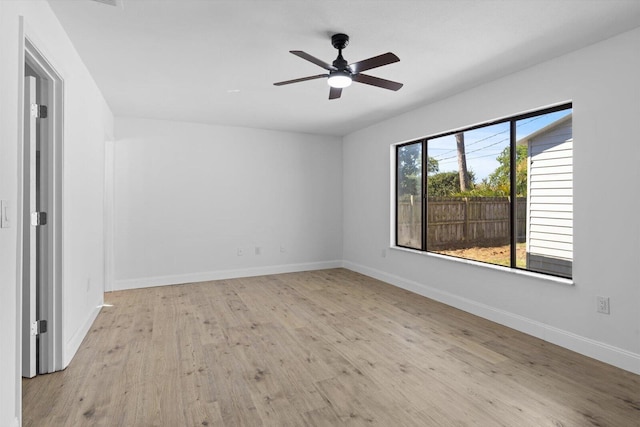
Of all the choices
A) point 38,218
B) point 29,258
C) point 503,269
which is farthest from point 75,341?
point 503,269

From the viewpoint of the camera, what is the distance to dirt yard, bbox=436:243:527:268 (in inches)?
134

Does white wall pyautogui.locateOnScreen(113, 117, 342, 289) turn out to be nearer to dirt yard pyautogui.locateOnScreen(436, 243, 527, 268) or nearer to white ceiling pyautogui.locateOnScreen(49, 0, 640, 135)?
white ceiling pyautogui.locateOnScreen(49, 0, 640, 135)

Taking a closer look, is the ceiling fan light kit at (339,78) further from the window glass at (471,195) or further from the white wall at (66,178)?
the window glass at (471,195)

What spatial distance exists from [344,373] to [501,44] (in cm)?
276

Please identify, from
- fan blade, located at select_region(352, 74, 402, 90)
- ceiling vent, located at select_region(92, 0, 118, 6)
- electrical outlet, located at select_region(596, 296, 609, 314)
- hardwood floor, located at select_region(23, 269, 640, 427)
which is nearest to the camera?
hardwood floor, located at select_region(23, 269, 640, 427)

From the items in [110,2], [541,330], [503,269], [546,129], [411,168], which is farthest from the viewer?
[411,168]

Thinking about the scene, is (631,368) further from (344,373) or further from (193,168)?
(193,168)

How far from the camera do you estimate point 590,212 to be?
2734mm

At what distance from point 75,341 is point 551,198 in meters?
4.26

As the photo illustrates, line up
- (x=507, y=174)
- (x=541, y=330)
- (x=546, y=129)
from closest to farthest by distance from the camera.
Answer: (x=541, y=330)
(x=546, y=129)
(x=507, y=174)

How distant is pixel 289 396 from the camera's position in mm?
2168

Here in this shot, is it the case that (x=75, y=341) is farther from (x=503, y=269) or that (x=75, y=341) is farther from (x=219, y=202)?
(x=503, y=269)

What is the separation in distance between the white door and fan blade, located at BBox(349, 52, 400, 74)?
2101 millimetres

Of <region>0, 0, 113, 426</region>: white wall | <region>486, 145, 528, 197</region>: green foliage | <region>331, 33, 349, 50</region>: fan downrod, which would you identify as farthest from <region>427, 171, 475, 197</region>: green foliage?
<region>0, 0, 113, 426</region>: white wall
